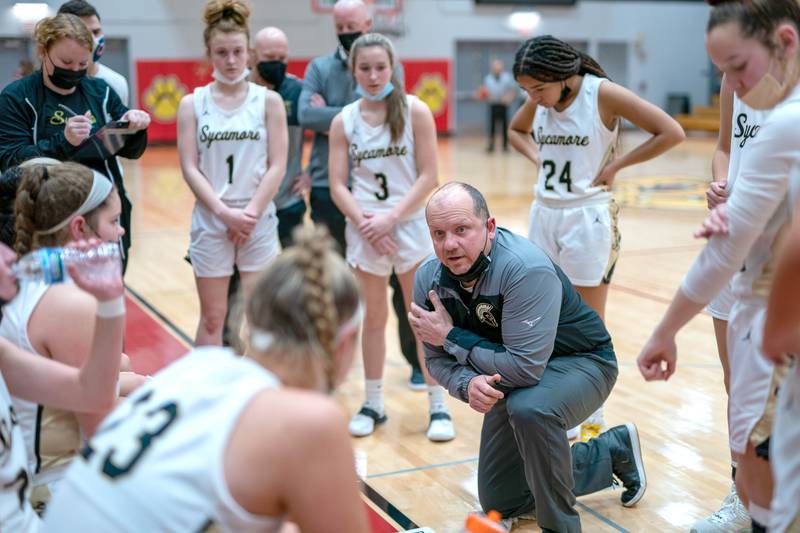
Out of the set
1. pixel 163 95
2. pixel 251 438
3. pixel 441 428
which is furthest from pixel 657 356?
pixel 163 95

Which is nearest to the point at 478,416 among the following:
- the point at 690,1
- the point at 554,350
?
the point at 554,350

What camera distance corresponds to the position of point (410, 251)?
4.43 metres

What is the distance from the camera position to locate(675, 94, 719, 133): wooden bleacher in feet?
74.1

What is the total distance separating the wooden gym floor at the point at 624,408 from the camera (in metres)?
3.53

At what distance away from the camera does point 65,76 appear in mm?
4055

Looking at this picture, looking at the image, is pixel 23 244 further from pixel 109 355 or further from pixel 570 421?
pixel 570 421

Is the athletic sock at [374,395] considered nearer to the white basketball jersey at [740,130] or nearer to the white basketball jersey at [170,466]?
the white basketball jersey at [740,130]

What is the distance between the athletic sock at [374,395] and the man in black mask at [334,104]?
0.54 meters

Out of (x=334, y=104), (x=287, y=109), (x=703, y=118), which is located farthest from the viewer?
(x=703, y=118)

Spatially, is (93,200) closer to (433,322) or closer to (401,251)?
(433,322)

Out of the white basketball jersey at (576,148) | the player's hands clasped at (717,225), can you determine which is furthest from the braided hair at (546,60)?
the player's hands clasped at (717,225)

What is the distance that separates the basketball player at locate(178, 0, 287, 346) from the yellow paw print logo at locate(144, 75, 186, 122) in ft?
52.8

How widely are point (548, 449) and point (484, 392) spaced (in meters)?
0.28

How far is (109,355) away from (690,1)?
26.0 metres
